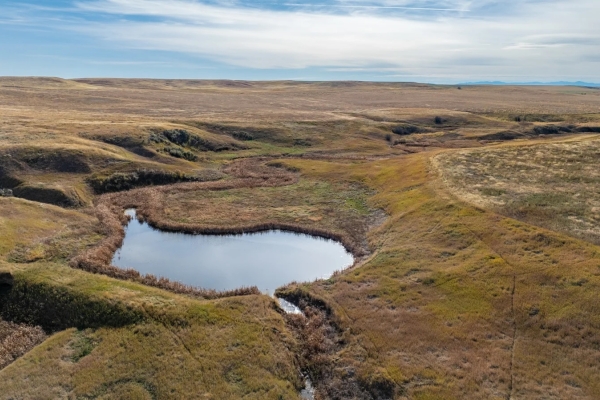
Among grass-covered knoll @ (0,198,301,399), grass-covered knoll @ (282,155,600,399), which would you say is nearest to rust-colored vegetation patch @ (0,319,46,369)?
grass-covered knoll @ (0,198,301,399)

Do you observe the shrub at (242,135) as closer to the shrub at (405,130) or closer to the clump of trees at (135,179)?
the clump of trees at (135,179)

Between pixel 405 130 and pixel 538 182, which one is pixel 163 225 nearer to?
pixel 538 182

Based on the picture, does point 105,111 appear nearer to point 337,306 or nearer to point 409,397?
point 337,306

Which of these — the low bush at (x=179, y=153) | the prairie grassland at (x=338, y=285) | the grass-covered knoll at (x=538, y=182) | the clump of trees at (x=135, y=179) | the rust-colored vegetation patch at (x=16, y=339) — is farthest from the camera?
the low bush at (x=179, y=153)

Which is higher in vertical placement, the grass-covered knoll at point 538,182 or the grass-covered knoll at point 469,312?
the grass-covered knoll at point 538,182

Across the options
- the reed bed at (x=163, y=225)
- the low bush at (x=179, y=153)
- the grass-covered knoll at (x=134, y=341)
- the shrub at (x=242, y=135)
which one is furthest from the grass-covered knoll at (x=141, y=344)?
the shrub at (x=242, y=135)

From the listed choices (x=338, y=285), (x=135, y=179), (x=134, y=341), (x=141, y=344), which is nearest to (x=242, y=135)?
(x=135, y=179)
